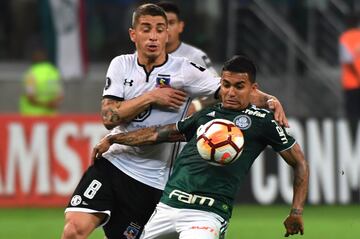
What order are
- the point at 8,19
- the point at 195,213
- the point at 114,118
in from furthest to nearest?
the point at 8,19 → the point at 114,118 → the point at 195,213

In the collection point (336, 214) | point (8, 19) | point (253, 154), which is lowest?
point (336, 214)

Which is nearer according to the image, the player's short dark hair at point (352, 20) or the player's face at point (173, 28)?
the player's face at point (173, 28)

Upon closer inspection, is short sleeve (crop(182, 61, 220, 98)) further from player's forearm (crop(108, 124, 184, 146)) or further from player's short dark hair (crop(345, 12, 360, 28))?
player's short dark hair (crop(345, 12, 360, 28))

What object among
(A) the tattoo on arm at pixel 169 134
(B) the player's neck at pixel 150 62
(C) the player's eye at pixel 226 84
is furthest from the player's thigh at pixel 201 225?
(B) the player's neck at pixel 150 62

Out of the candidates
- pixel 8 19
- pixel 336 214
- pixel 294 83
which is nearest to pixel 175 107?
pixel 336 214

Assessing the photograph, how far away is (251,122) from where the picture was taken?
26.7ft

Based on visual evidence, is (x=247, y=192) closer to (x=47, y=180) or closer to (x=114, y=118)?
(x=47, y=180)

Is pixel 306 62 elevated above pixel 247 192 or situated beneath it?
elevated above

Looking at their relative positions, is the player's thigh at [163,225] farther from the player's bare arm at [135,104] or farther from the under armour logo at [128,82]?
the under armour logo at [128,82]

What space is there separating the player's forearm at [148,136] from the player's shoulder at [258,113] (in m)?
0.56

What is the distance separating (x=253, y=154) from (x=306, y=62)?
1376cm

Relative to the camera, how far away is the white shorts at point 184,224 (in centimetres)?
784

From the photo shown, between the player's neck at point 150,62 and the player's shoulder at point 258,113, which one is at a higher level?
the player's neck at point 150,62

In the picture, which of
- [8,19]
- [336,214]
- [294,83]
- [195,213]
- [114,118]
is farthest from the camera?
[8,19]
